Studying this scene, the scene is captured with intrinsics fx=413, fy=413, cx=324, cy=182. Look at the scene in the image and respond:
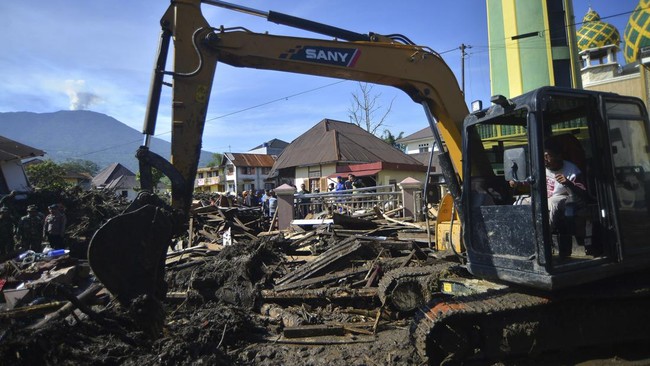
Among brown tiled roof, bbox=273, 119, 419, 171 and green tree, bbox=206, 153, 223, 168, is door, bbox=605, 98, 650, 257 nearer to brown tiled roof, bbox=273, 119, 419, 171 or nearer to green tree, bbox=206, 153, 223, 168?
brown tiled roof, bbox=273, 119, 419, 171

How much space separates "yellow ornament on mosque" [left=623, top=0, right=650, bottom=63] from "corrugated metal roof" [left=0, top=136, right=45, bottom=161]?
31.4 meters

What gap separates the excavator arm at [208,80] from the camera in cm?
387

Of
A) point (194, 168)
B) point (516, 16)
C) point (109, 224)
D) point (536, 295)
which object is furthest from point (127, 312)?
point (516, 16)

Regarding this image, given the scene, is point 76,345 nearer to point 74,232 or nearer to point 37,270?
point 37,270

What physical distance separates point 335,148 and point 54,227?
20.4 m

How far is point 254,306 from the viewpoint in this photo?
22.6 ft

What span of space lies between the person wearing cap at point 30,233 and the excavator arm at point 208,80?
11385mm

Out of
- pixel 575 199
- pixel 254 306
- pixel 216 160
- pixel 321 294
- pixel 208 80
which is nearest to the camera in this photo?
pixel 575 199

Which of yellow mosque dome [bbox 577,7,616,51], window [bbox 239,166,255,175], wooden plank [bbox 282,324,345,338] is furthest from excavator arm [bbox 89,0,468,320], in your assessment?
window [bbox 239,166,255,175]

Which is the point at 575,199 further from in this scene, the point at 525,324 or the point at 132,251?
the point at 132,251

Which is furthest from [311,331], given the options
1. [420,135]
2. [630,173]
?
[420,135]

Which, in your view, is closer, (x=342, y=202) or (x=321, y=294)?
(x=321, y=294)

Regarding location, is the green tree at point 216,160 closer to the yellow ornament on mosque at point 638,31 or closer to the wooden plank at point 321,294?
the yellow ornament on mosque at point 638,31

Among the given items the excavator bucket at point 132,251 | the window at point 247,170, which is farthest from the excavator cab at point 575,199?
the window at point 247,170
